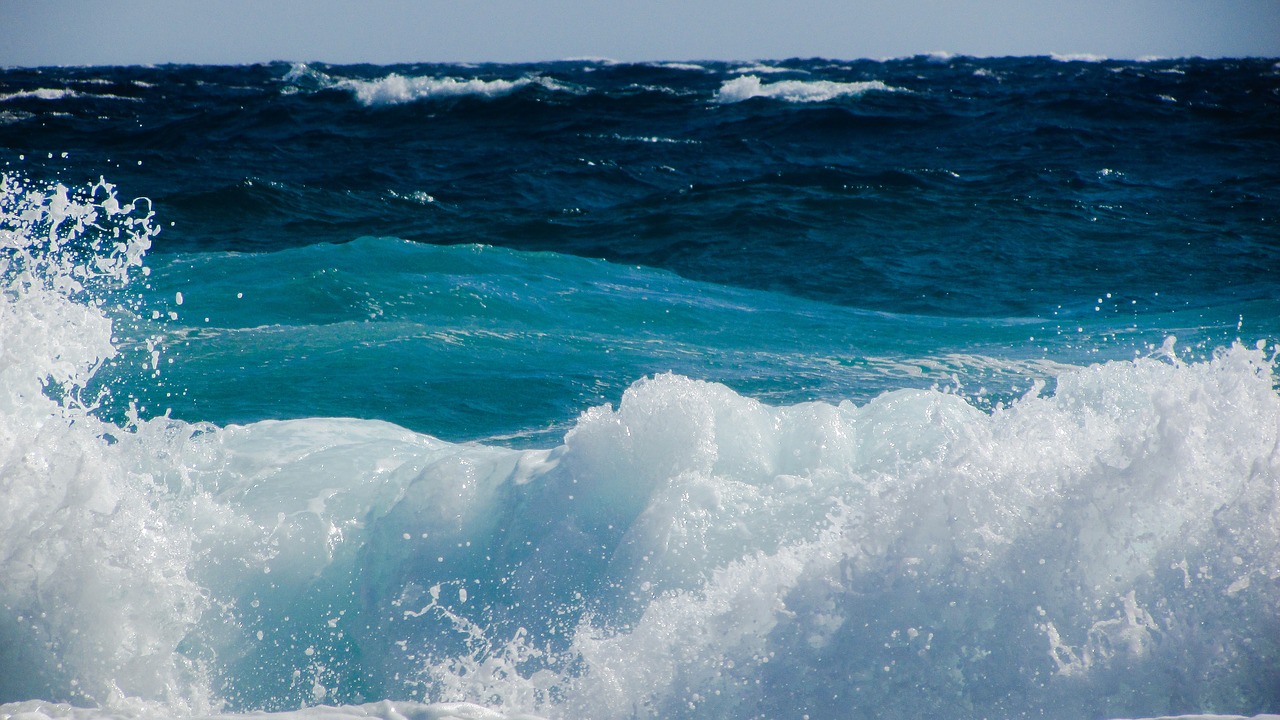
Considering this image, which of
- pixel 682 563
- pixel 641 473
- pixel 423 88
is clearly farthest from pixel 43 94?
pixel 682 563

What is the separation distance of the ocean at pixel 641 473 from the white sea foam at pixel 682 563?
0.01m

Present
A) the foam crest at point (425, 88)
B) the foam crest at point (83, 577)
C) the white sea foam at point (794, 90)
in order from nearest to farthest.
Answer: the foam crest at point (83, 577) < the white sea foam at point (794, 90) < the foam crest at point (425, 88)

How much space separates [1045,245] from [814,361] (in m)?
5.55

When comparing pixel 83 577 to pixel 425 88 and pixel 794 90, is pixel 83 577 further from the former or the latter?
pixel 425 88

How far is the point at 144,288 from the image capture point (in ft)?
30.3

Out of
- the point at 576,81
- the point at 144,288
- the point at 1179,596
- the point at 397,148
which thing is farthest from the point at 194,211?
the point at 576,81

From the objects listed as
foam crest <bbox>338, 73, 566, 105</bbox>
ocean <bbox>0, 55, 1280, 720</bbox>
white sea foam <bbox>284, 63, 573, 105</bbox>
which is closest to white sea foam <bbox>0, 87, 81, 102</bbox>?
white sea foam <bbox>284, 63, 573, 105</bbox>

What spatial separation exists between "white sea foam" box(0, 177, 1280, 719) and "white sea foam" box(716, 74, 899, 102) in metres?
20.3

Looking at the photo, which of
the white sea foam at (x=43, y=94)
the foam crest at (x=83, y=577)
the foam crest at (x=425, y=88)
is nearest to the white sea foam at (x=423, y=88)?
the foam crest at (x=425, y=88)

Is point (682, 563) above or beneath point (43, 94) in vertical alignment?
beneath

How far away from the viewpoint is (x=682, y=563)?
Result: 3.54 meters

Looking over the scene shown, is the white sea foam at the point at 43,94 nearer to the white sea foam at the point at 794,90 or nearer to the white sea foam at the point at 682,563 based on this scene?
the white sea foam at the point at 794,90

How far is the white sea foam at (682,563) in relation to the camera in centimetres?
294

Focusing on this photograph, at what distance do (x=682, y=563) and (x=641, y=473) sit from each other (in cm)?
43
